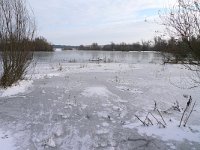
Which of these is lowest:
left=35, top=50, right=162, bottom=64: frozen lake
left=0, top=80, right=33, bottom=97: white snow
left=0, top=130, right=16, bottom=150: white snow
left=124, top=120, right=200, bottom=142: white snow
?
left=0, top=130, right=16, bottom=150: white snow

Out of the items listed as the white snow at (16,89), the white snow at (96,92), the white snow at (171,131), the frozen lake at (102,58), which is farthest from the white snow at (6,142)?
the frozen lake at (102,58)

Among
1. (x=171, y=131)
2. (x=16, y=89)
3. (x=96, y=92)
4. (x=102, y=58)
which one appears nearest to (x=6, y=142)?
(x=171, y=131)

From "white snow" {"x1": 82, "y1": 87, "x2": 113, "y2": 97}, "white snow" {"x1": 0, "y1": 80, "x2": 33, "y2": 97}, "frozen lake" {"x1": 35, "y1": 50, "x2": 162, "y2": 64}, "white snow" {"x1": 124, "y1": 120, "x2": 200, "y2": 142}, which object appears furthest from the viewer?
"frozen lake" {"x1": 35, "y1": 50, "x2": 162, "y2": 64}

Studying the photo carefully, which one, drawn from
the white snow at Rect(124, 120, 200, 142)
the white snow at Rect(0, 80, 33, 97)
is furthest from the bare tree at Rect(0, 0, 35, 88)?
the white snow at Rect(124, 120, 200, 142)

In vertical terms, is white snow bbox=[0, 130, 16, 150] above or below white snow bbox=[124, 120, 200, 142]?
below

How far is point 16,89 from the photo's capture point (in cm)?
893

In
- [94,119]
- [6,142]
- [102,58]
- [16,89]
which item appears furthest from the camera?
[102,58]

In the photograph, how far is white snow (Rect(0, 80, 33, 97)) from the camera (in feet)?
27.3

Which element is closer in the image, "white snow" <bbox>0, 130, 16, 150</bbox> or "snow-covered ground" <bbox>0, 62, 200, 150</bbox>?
"white snow" <bbox>0, 130, 16, 150</bbox>

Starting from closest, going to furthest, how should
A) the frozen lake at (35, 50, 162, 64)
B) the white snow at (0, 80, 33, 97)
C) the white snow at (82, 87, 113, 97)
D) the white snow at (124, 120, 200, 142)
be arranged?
the white snow at (124, 120, 200, 142) < the white snow at (82, 87, 113, 97) < the white snow at (0, 80, 33, 97) < the frozen lake at (35, 50, 162, 64)

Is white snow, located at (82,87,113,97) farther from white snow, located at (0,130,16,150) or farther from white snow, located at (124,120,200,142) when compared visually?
white snow, located at (0,130,16,150)

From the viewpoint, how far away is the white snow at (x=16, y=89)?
8312mm

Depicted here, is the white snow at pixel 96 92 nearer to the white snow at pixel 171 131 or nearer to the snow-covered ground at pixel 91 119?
the snow-covered ground at pixel 91 119

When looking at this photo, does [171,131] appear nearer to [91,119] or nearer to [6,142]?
[91,119]
